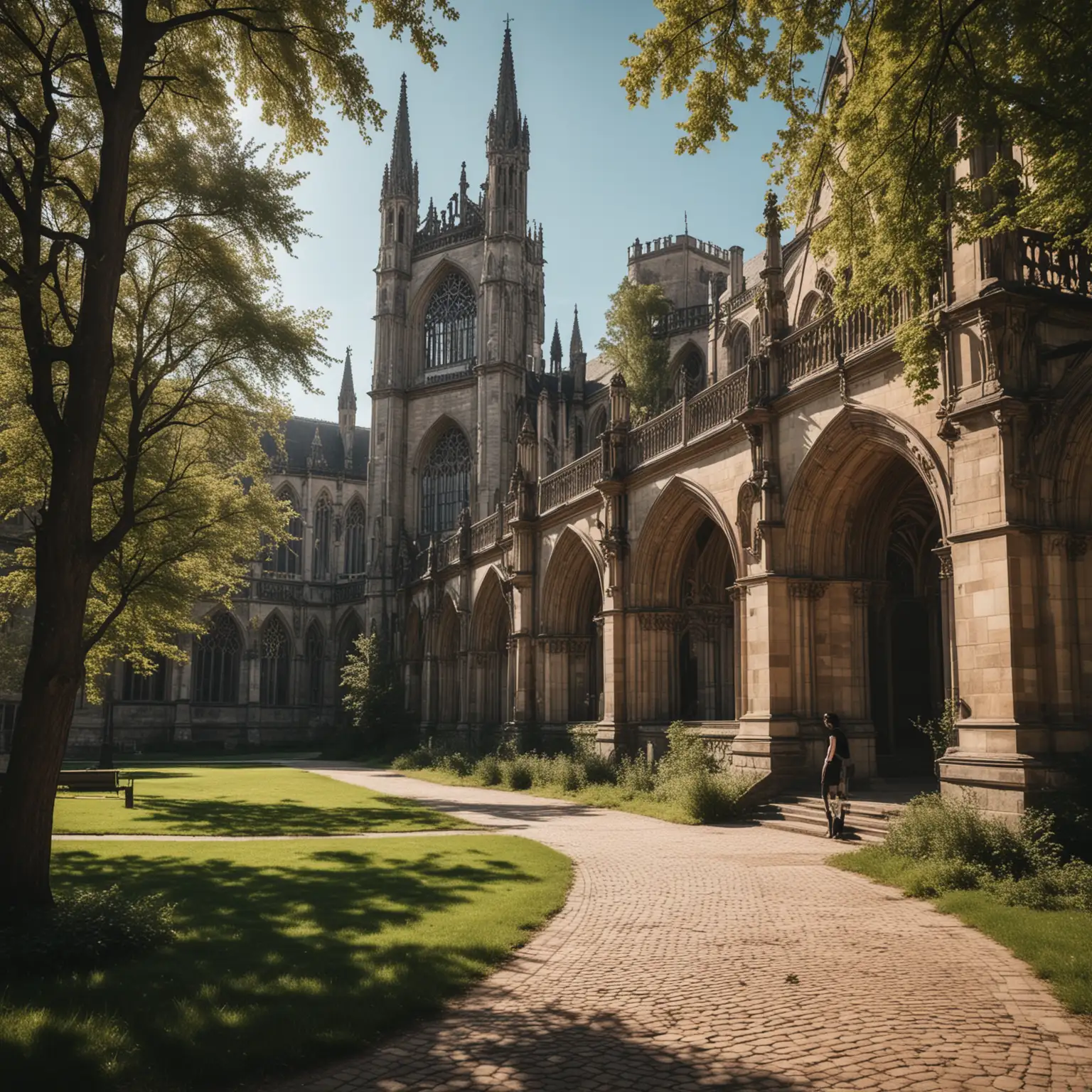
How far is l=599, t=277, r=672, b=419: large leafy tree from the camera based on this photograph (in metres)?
42.0

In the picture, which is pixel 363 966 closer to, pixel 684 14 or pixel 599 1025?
pixel 599 1025

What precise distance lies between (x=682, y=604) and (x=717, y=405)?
20.5 feet

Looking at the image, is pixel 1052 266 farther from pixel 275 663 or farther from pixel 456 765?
pixel 275 663

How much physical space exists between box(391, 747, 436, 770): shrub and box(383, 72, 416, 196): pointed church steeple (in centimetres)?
3592

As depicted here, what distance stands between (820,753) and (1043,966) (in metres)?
10.1

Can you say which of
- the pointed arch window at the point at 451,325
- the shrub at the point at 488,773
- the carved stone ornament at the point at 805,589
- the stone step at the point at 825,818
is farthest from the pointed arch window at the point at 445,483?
the stone step at the point at 825,818

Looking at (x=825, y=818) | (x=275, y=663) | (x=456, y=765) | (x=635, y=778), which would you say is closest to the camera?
(x=825, y=818)

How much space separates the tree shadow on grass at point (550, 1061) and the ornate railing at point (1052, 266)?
10572 mm

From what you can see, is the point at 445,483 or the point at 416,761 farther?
the point at 445,483

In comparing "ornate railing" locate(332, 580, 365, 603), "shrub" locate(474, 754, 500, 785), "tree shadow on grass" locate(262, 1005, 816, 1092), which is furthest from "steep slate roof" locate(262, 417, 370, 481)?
"tree shadow on grass" locate(262, 1005, 816, 1092)

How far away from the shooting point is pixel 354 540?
66.8 metres

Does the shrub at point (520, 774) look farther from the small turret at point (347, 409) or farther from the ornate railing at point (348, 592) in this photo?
the small turret at point (347, 409)

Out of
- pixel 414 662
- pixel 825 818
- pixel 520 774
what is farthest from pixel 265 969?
pixel 414 662

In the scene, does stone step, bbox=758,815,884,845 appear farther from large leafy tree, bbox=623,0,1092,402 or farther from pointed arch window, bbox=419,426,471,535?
pointed arch window, bbox=419,426,471,535
